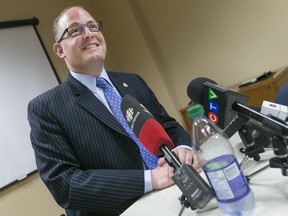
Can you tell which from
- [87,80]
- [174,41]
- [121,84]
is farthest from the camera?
[174,41]

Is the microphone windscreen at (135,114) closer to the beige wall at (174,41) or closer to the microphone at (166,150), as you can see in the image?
the microphone at (166,150)

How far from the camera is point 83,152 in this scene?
1282mm

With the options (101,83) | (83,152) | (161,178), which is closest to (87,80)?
(101,83)

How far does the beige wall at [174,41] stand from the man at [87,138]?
5.56ft

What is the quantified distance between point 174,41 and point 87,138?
287 centimetres

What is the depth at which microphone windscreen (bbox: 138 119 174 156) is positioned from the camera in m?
0.77

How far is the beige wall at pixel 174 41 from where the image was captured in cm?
312

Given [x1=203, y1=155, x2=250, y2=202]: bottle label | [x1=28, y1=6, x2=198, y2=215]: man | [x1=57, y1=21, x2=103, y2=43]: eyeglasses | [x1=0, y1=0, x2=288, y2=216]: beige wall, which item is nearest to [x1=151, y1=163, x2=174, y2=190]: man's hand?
[x1=28, y1=6, x2=198, y2=215]: man

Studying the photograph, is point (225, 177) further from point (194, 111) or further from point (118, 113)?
point (118, 113)

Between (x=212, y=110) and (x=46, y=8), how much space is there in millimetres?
3264

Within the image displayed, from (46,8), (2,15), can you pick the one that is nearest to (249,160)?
(2,15)

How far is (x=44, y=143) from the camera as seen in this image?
1.23m

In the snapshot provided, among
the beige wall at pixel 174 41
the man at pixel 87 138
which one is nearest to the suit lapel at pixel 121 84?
the man at pixel 87 138

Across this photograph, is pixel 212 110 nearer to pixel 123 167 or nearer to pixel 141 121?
pixel 141 121
